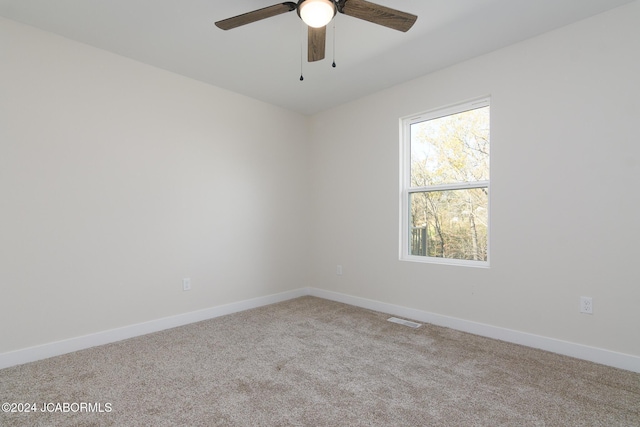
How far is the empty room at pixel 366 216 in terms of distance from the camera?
189 cm

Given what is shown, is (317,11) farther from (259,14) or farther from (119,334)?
(119,334)

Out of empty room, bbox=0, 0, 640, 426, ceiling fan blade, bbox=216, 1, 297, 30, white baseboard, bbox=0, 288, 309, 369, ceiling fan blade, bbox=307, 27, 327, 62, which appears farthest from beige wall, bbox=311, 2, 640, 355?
ceiling fan blade, bbox=216, 1, 297, 30

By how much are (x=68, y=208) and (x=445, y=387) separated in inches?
118

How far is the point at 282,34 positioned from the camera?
2443 mm

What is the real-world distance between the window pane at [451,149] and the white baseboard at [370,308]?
1323 millimetres

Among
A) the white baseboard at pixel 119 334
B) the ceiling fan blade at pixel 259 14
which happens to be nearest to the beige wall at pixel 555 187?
the white baseboard at pixel 119 334

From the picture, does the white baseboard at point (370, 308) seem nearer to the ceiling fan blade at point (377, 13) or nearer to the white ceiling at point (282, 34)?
the white ceiling at point (282, 34)

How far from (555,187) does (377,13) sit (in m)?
1.86

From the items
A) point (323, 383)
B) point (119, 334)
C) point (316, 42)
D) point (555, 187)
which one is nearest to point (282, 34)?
point (316, 42)

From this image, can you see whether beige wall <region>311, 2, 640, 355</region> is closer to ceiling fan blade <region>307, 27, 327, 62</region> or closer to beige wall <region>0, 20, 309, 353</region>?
ceiling fan blade <region>307, 27, 327, 62</region>

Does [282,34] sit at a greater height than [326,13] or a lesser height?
greater

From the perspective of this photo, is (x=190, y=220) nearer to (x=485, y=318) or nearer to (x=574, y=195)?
(x=485, y=318)

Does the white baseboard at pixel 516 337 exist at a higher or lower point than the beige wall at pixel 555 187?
lower

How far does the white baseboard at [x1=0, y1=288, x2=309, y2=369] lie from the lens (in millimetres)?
2268
